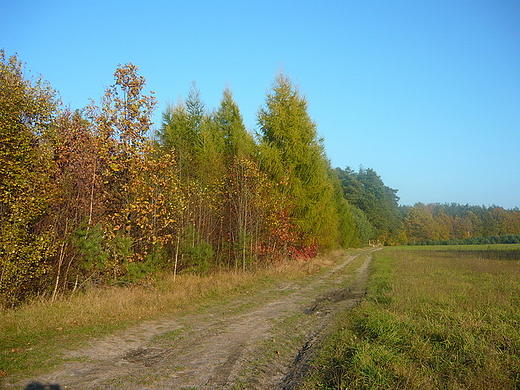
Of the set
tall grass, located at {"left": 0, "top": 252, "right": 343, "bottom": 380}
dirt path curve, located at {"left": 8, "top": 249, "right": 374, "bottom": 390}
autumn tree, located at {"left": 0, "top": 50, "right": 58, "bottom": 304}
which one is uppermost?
autumn tree, located at {"left": 0, "top": 50, "right": 58, "bottom": 304}

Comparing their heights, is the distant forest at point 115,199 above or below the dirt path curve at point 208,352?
above

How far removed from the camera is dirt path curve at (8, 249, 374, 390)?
4996mm

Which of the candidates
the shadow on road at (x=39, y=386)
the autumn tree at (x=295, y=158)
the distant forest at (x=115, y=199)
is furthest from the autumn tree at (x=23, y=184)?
the autumn tree at (x=295, y=158)

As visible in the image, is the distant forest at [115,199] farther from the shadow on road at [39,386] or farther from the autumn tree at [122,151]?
the shadow on road at [39,386]

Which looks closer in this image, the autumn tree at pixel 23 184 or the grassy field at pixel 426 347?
the grassy field at pixel 426 347

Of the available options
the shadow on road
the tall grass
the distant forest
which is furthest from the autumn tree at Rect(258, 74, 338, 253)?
the shadow on road

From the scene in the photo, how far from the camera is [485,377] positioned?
4648 mm

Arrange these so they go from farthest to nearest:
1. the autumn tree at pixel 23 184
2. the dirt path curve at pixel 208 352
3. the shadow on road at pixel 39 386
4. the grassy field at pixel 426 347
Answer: the autumn tree at pixel 23 184 → the dirt path curve at pixel 208 352 → the grassy field at pixel 426 347 → the shadow on road at pixel 39 386

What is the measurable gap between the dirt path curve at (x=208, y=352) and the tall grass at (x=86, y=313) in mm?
444

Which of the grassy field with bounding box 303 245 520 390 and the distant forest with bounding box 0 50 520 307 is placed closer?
the grassy field with bounding box 303 245 520 390

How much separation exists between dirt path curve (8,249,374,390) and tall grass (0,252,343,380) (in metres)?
0.44

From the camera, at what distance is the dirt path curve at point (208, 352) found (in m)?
5.00

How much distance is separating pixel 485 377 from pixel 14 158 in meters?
9.90

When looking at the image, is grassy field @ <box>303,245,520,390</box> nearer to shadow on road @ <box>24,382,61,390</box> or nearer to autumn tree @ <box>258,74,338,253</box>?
shadow on road @ <box>24,382,61,390</box>
